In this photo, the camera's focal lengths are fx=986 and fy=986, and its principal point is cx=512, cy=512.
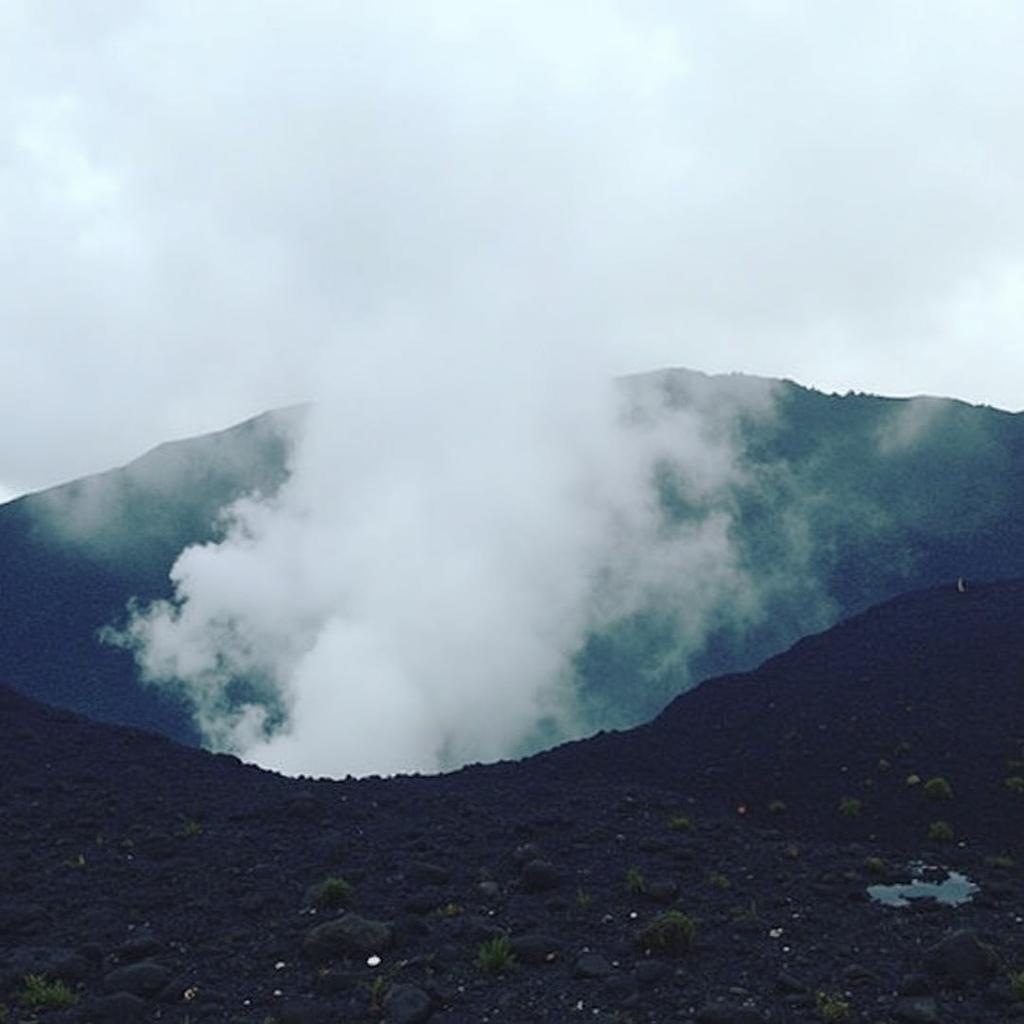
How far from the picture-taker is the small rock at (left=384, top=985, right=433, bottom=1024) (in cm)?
1246

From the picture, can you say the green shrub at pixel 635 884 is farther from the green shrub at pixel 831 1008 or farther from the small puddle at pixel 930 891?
the green shrub at pixel 831 1008

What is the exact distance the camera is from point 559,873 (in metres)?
18.9

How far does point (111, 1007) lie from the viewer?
12.7m

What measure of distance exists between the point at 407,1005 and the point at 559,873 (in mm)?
6670

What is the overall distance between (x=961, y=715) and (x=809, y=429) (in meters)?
66.2

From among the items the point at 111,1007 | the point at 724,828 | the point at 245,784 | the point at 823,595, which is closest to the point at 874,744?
the point at 724,828

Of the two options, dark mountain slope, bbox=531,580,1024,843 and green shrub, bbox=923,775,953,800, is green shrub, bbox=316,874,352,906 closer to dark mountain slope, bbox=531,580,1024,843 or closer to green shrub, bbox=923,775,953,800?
dark mountain slope, bbox=531,580,1024,843

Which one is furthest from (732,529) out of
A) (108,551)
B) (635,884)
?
(635,884)

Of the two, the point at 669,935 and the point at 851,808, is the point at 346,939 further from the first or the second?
the point at 851,808

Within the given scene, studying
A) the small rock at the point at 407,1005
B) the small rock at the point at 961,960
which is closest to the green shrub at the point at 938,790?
the small rock at the point at 961,960

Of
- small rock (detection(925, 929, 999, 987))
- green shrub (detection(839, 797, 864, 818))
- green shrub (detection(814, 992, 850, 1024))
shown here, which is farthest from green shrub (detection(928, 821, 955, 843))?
green shrub (detection(814, 992, 850, 1024))

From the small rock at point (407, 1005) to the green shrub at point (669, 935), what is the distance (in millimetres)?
3660

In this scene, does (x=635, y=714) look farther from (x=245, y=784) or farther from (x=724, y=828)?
(x=724, y=828)

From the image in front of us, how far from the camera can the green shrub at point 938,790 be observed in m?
25.9
